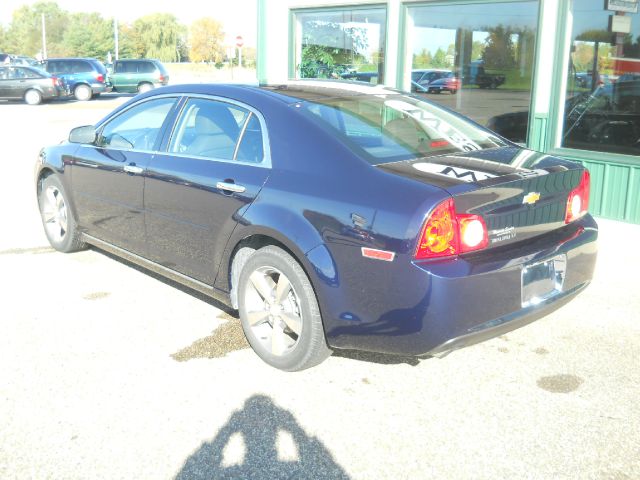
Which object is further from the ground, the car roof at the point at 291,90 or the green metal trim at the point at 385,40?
the green metal trim at the point at 385,40

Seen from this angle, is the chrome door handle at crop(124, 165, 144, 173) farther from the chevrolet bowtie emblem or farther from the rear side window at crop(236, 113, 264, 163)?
the chevrolet bowtie emblem

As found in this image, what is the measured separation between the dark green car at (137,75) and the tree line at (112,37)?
6314cm

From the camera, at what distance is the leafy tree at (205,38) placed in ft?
354

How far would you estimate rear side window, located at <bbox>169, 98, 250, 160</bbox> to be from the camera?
420 centimetres

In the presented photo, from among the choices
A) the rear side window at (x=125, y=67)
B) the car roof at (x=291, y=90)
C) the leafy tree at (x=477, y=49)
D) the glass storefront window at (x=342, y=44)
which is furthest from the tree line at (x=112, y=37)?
the car roof at (x=291, y=90)

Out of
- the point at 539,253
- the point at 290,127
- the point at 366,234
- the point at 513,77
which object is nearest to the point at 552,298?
the point at 539,253

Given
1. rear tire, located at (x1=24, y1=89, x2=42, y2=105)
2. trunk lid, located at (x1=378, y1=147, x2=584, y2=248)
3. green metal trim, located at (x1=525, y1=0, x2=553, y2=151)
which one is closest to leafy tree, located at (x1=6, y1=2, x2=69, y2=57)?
rear tire, located at (x1=24, y1=89, x2=42, y2=105)

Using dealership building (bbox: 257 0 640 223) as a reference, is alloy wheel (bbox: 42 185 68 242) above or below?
below

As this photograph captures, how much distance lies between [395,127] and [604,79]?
15.0ft

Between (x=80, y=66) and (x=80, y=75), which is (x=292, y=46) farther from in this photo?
(x=80, y=66)

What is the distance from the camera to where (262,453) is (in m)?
3.08

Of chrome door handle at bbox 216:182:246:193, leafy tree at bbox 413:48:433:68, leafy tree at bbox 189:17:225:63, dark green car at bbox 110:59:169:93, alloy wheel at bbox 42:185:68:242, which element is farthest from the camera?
leafy tree at bbox 189:17:225:63

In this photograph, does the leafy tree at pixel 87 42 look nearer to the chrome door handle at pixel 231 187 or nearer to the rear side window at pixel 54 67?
the rear side window at pixel 54 67

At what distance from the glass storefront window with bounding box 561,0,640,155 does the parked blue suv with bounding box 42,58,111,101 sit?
2597 centimetres
